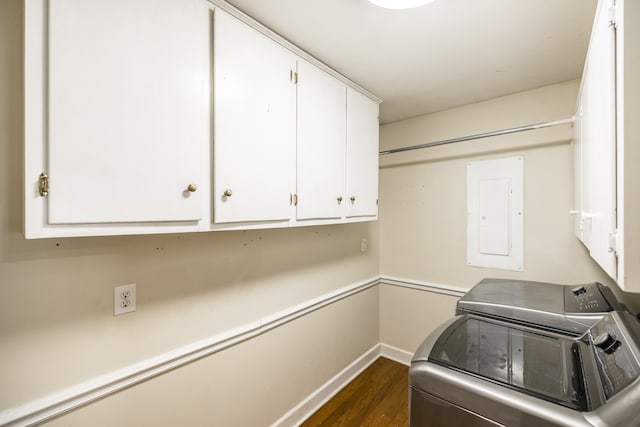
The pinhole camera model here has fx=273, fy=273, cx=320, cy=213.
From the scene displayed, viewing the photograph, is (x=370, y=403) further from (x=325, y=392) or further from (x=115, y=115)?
(x=115, y=115)

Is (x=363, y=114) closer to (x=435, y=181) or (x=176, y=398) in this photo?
(x=435, y=181)

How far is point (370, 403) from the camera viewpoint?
2.04m

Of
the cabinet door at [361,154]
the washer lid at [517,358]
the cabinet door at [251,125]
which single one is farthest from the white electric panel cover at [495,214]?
the cabinet door at [251,125]

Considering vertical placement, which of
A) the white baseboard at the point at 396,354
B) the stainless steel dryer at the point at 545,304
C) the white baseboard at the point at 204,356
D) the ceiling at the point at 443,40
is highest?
the ceiling at the point at 443,40

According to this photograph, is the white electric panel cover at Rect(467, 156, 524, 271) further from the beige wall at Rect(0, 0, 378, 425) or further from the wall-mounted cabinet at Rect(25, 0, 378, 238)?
the wall-mounted cabinet at Rect(25, 0, 378, 238)

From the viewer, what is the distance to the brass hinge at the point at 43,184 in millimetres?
723

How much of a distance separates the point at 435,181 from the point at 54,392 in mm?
2585

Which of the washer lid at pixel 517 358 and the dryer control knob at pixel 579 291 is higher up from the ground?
the dryer control knob at pixel 579 291

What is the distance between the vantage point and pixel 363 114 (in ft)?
6.38

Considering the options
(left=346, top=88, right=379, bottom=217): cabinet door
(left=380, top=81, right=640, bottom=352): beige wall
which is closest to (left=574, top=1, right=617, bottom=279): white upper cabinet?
(left=380, top=81, right=640, bottom=352): beige wall

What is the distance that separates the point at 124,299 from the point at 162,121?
725mm

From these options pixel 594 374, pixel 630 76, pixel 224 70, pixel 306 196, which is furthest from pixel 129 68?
pixel 594 374

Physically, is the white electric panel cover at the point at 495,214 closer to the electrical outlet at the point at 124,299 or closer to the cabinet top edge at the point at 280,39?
the cabinet top edge at the point at 280,39

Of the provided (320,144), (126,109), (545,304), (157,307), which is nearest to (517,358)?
(545,304)
